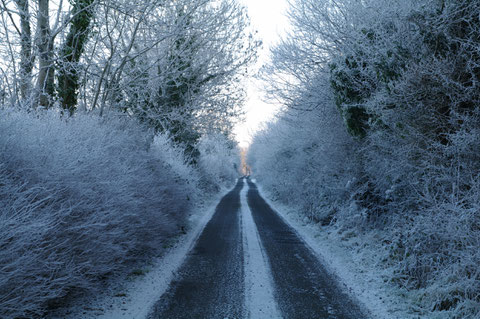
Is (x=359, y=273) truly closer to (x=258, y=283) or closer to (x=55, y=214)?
(x=258, y=283)

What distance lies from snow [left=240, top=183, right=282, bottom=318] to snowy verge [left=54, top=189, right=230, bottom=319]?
4.67ft

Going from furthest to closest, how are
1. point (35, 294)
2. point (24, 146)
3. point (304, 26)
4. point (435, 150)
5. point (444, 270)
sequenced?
1. point (304, 26)
2. point (435, 150)
3. point (444, 270)
4. point (24, 146)
5. point (35, 294)

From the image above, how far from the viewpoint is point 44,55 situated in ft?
31.6

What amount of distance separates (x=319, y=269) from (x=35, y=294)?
5.23 m

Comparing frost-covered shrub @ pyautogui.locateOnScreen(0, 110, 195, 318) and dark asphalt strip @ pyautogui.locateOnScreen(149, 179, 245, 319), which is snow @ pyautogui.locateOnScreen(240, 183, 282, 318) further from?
frost-covered shrub @ pyautogui.locateOnScreen(0, 110, 195, 318)

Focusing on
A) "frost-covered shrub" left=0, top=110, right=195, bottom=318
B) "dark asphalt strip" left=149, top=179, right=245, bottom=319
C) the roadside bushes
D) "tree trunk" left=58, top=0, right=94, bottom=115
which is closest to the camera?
"frost-covered shrub" left=0, top=110, right=195, bottom=318

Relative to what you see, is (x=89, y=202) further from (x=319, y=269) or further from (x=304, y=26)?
(x=304, y=26)

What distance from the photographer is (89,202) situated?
529 centimetres

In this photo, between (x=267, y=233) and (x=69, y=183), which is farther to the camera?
(x=267, y=233)

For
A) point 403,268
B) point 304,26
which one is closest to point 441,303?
point 403,268

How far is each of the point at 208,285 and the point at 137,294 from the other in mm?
1190

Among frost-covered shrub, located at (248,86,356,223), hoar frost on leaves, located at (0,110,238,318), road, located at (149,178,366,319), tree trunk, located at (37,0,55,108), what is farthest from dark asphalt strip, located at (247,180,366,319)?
tree trunk, located at (37,0,55,108)

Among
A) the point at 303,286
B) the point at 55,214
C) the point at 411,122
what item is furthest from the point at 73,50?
the point at 411,122

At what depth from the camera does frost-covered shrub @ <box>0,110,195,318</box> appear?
143 inches
